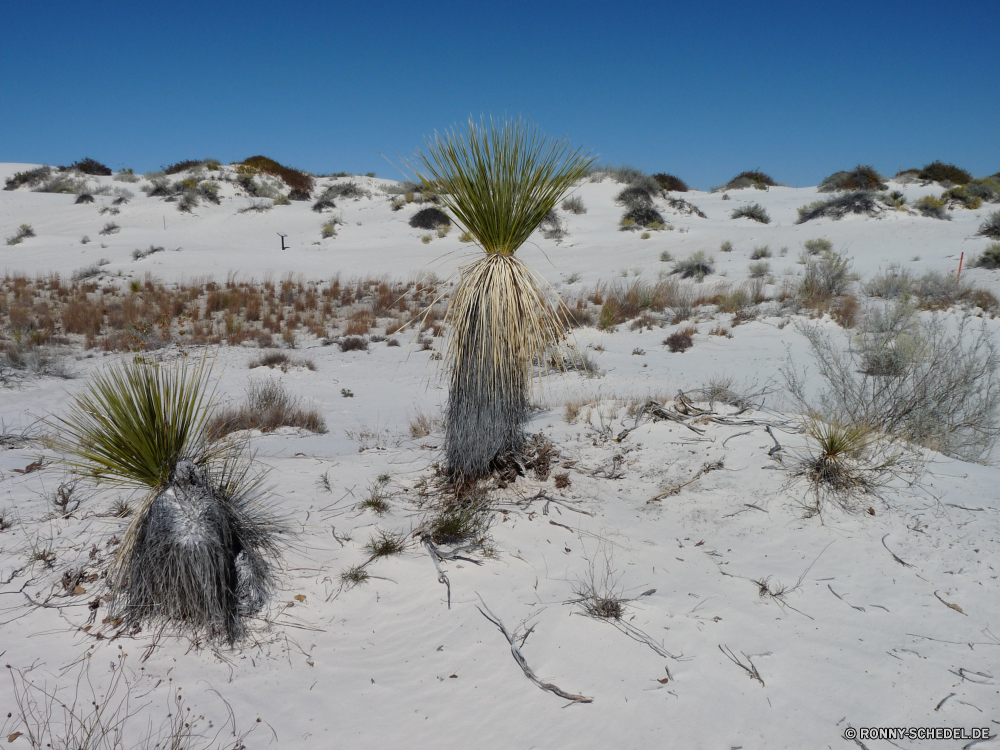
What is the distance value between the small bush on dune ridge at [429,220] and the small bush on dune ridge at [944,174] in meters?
25.9

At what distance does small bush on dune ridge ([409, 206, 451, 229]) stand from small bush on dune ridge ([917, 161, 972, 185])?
25.9 metres

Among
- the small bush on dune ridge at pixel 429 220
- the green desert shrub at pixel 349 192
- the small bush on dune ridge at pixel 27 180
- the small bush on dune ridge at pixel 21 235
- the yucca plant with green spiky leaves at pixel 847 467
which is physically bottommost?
the yucca plant with green spiky leaves at pixel 847 467

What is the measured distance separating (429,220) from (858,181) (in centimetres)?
2156

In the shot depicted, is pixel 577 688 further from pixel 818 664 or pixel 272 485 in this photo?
pixel 272 485

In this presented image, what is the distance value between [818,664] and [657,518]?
1564 millimetres

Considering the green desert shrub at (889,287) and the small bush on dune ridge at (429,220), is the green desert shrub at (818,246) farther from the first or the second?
the small bush on dune ridge at (429,220)

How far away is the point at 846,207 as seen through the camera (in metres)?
21.4

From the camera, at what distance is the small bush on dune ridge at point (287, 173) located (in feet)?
108

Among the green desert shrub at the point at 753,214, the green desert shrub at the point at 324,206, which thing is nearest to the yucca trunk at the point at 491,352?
the green desert shrub at the point at 753,214

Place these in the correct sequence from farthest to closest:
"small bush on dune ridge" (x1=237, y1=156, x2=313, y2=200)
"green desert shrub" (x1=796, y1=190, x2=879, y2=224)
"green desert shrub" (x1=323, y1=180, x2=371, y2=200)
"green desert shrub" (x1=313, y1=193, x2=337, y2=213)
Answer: "small bush on dune ridge" (x1=237, y1=156, x2=313, y2=200)
"green desert shrub" (x1=323, y1=180, x2=371, y2=200)
"green desert shrub" (x1=313, y1=193, x2=337, y2=213)
"green desert shrub" (x1=796, y1=190, x2=879, y2=224)

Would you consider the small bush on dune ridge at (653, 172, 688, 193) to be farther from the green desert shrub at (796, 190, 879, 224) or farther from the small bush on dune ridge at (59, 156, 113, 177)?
the small bush on dune ridge at (59, 156, 113, 177)

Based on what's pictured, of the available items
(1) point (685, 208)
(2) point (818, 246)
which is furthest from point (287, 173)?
(2) point (818, 246)

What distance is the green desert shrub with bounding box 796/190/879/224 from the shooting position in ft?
69.2

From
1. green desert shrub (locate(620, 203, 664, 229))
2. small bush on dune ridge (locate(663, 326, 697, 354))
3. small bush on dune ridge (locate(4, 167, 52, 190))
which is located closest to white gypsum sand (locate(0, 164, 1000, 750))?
small bush on dune ridge (locate(663, 326, 697, 354))
